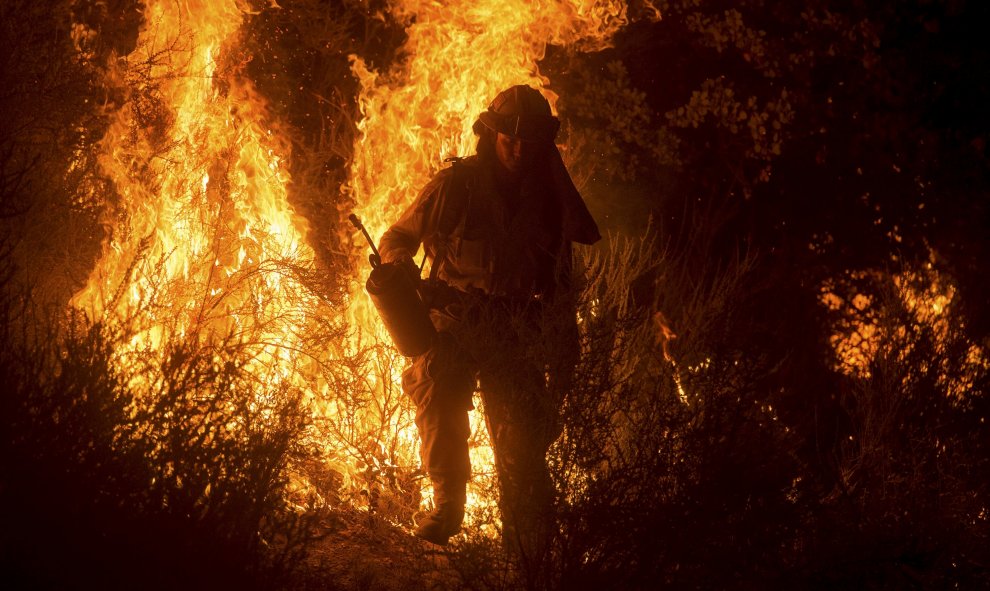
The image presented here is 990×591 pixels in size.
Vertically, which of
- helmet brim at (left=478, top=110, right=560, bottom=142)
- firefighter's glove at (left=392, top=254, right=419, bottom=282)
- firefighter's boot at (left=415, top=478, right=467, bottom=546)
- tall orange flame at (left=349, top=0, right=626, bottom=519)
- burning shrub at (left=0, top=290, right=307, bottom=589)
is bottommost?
burning shrub at (left=0, top=290, right=307, bottom=589)

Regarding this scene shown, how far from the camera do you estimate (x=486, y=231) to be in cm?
502

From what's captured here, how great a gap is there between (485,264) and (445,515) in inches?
44.7

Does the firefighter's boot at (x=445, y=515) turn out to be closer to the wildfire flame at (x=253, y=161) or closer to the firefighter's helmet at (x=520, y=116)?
the wildfire flame at (x=253, y=161)

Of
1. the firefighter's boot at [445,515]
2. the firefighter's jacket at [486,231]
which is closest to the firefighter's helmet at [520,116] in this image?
the firefighter's jacket at [486,231]

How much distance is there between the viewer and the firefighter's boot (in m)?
4.68

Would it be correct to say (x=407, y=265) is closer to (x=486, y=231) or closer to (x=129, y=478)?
(x=486, y=231)

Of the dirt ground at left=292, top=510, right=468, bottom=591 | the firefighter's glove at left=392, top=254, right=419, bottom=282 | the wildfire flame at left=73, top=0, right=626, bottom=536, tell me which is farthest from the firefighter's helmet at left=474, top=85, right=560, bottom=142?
the dirt ground at left=292, top=510, right=468, bottom=591

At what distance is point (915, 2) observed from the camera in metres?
8.60

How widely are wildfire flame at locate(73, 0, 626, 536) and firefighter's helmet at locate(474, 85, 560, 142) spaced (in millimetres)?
915

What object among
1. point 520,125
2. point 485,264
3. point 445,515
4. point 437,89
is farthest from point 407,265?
point 437,89

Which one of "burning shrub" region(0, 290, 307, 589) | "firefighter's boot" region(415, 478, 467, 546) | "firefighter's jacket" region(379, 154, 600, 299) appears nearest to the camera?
"burning shrub" region(0, 290, 307, 589)

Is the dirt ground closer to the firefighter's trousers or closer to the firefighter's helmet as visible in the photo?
the firefighter's trousers

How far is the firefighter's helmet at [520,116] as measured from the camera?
5039mm

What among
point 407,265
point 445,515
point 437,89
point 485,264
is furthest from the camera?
point 437,89
